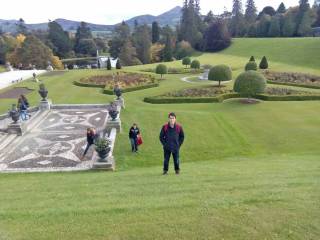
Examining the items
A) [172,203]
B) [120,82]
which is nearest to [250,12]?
[120,82]

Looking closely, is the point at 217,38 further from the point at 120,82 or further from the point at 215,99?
the point at 215,99

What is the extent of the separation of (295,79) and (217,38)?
142 ft

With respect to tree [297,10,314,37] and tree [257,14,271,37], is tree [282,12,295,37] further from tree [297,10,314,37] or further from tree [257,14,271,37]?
tree [257,14,271,37]

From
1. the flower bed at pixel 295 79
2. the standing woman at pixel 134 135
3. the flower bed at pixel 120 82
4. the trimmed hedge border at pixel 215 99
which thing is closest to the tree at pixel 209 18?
the flower bed at pixel 295 79

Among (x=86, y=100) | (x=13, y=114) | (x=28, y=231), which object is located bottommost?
(x=86, y=100)

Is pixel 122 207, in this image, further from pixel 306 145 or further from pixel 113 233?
pixel 306 145

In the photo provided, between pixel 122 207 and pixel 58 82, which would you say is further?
pixel 58 82

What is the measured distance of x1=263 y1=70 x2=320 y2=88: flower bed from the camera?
3797cm

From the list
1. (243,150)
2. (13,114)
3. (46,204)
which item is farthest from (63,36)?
(46,204)

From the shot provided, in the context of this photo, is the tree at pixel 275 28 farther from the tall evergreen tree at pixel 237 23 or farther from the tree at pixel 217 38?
the tree at pixel 217 38

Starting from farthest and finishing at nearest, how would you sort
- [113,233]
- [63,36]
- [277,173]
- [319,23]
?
[63,36]
[319,23]
[277,173]
[113,233]

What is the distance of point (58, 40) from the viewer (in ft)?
322

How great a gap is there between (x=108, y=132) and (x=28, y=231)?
13.1 meters

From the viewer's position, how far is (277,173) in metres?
10.6
